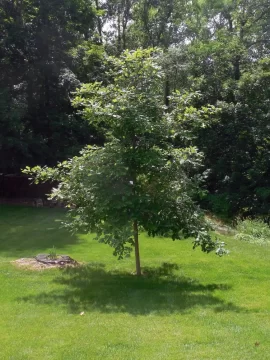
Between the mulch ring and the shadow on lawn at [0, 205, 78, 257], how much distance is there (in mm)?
876

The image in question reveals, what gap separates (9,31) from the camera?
21.1 meters

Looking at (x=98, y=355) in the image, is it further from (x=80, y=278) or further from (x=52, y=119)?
(x=52, y=119)

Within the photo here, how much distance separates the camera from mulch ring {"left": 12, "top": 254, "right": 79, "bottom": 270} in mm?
10109

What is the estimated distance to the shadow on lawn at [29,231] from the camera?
13.1 meters

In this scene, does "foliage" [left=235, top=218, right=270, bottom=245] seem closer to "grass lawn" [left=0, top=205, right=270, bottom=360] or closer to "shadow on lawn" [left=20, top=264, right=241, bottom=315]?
"grass lawn" [left=0, top=205, right=270, bottom=360]

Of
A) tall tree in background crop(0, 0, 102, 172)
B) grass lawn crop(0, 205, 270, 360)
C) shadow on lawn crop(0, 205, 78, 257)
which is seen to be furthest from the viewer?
tall tree in background crop(0, 0, 102, 172)

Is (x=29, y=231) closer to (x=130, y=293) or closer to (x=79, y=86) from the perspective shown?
(x=130, y=293)

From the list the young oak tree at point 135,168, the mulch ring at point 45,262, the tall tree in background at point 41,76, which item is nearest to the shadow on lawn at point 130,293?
the mulch ring at point 45,262

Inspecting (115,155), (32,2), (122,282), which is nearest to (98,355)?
(122,282)

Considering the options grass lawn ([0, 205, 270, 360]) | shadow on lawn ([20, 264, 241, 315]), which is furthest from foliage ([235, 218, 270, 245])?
shadow on lawn ([20, 264, 241, 315])

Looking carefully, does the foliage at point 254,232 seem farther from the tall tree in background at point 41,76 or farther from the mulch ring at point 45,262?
the tall tree in background at point 41,76

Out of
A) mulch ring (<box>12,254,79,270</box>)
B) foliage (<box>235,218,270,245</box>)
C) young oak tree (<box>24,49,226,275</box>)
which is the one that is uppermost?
young oak tree (<box>24,49,226,275</box>)

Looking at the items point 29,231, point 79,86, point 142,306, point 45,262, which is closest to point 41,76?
point 79,86

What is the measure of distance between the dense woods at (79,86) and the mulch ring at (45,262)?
9419 millimetres
